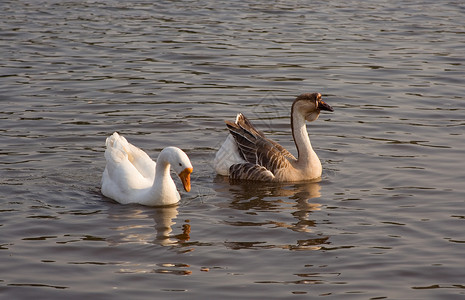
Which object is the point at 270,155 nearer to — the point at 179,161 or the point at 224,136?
the point at 224,136

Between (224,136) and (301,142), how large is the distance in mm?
1966

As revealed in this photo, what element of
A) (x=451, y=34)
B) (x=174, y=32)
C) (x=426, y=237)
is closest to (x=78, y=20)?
(x=174, y=32)

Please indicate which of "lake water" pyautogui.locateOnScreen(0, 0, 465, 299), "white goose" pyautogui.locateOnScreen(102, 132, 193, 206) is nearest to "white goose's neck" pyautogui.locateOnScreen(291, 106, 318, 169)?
"lake water" pyautogui.locateOnScreen(0, 0, 465, 299)

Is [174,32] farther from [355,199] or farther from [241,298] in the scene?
[241,298]

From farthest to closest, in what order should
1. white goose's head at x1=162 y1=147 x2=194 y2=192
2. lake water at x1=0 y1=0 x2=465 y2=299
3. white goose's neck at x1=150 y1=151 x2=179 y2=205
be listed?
white goose's neck at x1=150 y1=151 x2=179 y2=205 < white goose's head at x1=162 y1=147 x2=194 y2=192 < lake water at x1=0 y1=0 x2=465 y2=299

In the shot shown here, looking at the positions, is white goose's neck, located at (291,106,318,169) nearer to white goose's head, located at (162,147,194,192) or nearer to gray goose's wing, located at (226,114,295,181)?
gray goose's wing, located at (226,114,295,181)

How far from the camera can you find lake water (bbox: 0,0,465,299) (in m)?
8.81

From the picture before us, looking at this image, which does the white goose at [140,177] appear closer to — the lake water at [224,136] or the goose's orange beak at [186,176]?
the goose's orange beak at [186,176]

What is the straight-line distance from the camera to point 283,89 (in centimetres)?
1669

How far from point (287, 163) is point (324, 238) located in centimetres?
267

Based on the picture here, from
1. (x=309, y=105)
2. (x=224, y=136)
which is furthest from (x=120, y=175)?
(x=224, y=136)

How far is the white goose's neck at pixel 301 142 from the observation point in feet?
40.4

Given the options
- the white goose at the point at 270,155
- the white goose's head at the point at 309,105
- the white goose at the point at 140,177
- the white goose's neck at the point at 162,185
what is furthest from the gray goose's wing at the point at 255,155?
the white goose's neck at the point at 162,185

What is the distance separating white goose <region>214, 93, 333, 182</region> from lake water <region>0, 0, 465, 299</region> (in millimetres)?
202
